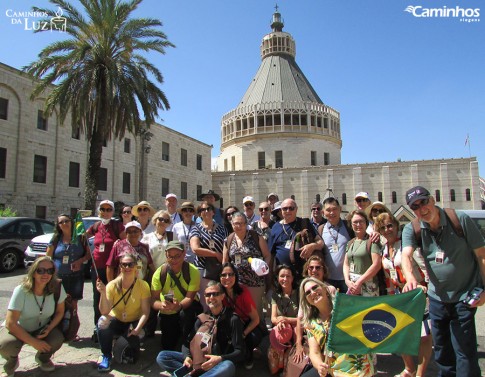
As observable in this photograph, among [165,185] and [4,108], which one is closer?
[4,108]

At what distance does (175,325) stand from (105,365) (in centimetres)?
97

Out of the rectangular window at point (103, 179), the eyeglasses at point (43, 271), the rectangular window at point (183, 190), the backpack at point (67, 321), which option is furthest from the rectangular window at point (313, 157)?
the eyeglasses at point (43, 271)

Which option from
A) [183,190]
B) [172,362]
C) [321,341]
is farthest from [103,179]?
[321,341]

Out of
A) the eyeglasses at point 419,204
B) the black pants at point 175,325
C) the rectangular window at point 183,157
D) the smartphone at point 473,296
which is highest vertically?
the rectangular window at point 183,157

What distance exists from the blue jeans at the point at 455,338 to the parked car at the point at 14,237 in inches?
488

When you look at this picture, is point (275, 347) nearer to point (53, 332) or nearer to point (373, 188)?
point (53, 332)

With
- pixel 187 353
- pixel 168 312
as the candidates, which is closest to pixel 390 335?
pixel 187 353

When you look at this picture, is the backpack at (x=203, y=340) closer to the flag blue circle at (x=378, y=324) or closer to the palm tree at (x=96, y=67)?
the flag blue circle at (x=378, y=324)

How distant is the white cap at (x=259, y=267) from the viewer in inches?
191

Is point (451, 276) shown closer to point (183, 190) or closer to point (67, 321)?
point (67, 321)

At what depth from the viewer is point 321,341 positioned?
12.3 feet

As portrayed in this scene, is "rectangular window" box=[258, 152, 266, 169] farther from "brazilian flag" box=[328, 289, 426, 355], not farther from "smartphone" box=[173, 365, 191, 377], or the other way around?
"brazilian flag" box=[328, 289, 426, 355]

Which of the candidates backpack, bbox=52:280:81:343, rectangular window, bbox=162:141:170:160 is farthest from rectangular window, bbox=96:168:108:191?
backpack, bbox=52:280:81:343

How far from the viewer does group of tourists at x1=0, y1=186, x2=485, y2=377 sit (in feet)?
11.7
